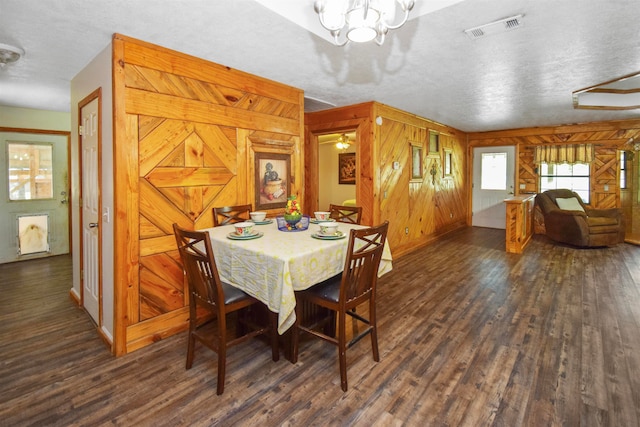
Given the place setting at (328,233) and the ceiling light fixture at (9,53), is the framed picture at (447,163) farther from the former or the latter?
the ceiling light fixture at (9,53)

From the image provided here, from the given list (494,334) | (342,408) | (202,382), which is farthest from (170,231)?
(494,334)

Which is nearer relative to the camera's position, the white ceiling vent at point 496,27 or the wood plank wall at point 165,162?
the white ceiling vent at point 496,27

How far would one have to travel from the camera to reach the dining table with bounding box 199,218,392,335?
1936 mm

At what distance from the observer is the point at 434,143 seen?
672cm

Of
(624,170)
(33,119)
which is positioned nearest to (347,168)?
(624,170)

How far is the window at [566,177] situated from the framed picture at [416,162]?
3718mm

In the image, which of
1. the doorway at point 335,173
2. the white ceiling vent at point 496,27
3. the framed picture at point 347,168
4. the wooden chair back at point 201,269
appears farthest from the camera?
the doorway at point 335,173

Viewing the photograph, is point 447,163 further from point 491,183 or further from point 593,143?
point 593,143

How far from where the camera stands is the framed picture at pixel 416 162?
5880 mm

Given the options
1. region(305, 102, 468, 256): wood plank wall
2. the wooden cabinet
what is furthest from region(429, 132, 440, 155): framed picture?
the wooden cabinet

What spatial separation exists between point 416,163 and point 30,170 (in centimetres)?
640

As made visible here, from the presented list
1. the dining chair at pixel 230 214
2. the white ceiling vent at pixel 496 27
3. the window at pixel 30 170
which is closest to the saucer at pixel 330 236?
the dining chair at pixel 230 214

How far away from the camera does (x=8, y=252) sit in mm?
4941

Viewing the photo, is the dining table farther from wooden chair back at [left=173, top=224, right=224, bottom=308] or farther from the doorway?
the doorway
